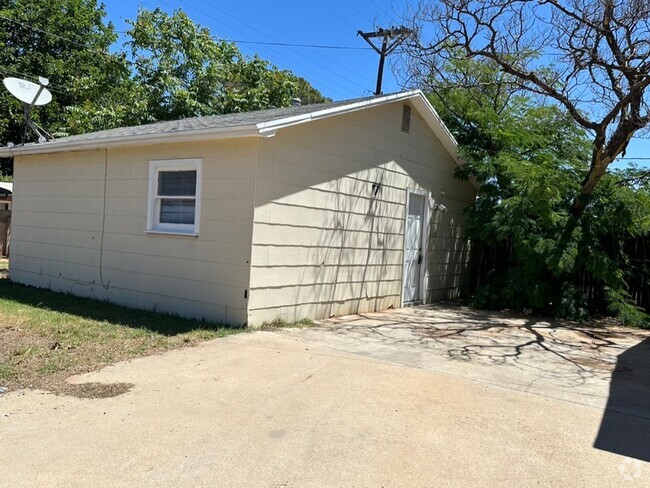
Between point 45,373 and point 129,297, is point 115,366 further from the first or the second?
point 129,297

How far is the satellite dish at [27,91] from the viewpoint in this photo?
11422 millimetres

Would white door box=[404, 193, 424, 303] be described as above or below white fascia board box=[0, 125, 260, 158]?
below

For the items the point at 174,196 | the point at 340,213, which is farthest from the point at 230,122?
the point at 340,213

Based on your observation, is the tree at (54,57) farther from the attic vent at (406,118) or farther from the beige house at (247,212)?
the attic vent at (406,118)

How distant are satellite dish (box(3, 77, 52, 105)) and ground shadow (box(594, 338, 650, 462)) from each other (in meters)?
12.1

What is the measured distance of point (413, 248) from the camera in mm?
11617

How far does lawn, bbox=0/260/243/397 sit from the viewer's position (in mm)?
5219

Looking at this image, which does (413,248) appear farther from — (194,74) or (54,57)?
(54,57)

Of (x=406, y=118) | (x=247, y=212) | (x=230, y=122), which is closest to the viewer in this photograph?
(x=247, y=212)

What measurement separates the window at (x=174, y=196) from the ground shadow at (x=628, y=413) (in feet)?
19.2

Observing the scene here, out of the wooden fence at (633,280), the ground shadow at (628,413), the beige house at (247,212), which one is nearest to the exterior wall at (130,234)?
the beige house at (247,212)

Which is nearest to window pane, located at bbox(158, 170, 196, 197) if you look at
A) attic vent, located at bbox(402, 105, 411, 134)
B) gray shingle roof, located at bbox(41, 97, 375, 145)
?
gray shingle roof, located at bbox(41, 97, 375, 145)

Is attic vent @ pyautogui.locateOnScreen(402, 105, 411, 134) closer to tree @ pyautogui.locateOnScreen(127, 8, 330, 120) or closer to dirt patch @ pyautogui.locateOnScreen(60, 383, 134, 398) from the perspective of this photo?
dirt patch @ pyautogui.locateOnScreen(60, 383, 134, 398)

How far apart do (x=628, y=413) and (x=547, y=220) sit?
5934mm
